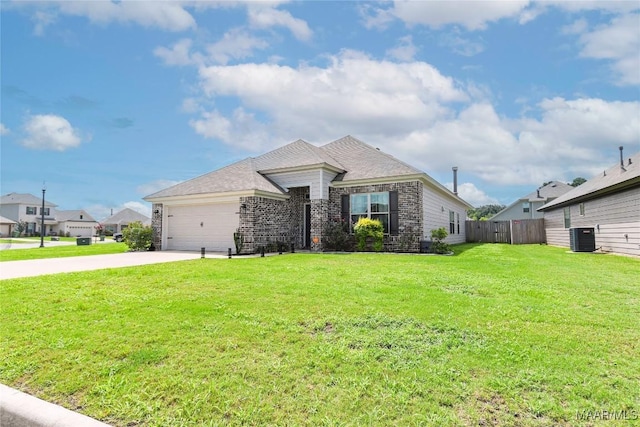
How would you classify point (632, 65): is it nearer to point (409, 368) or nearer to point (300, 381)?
point (409, 368)

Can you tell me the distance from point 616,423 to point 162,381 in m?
3.18

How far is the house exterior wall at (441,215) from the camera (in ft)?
49.0

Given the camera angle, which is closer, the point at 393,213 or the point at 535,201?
the point at 393,213

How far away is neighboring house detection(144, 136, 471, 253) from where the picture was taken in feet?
45.9

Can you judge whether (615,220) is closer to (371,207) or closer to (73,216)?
(371,207)

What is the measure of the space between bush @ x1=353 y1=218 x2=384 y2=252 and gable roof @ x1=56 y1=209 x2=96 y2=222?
60.6m

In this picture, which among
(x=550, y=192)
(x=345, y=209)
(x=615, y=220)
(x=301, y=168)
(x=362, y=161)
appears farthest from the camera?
(x=550, y=192)

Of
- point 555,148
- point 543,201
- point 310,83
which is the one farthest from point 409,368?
point 543,201

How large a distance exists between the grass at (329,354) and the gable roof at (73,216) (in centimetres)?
6286

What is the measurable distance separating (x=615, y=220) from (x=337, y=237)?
10.9m

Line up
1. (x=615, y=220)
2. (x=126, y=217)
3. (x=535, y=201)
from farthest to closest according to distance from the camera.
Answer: (x=126, y=217) < (x=535, y=201) < (x=615, y=220)

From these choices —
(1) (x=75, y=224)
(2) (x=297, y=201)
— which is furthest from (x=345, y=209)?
(1) (x=75, y=224)

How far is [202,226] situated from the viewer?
1545cm

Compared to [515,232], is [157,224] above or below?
above
